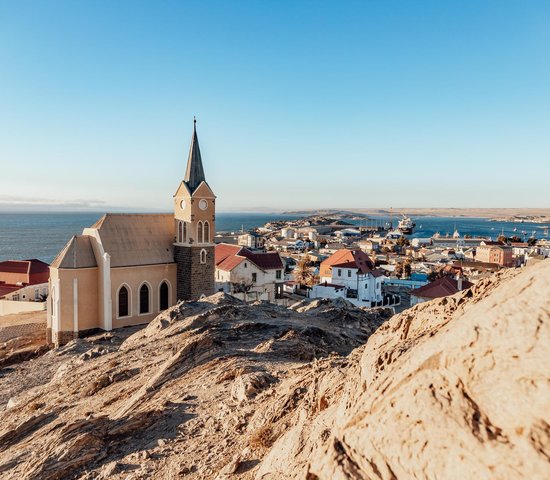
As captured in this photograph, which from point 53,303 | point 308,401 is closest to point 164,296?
point 53,303

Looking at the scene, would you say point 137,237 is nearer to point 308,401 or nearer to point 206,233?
point 206,233

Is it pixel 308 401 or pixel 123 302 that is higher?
pixel 308 401

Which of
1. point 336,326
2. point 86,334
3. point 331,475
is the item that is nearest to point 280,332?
point 336,326

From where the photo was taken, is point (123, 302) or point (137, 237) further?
point (137, 237)

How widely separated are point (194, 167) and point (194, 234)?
5.26 meters

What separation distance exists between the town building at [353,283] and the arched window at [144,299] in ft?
63.1

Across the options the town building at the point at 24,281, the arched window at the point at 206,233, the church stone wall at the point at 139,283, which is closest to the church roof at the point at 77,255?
the church stone wall at the point at 139,283

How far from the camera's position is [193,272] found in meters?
31.8

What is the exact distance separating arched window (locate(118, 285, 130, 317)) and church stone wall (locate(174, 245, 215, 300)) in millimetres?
3846

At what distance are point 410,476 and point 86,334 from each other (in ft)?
91.2

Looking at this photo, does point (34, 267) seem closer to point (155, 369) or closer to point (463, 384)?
point (155, 369)

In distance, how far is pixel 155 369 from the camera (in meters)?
15.7

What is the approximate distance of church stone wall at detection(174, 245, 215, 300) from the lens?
1251 inches

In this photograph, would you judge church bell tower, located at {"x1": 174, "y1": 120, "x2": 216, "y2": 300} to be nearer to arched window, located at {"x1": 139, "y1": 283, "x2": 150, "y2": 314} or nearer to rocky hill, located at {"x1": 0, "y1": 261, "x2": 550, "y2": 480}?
arched window, located at {"x1": 139, "y1": 283, "x2": 150, "y2": 314}
